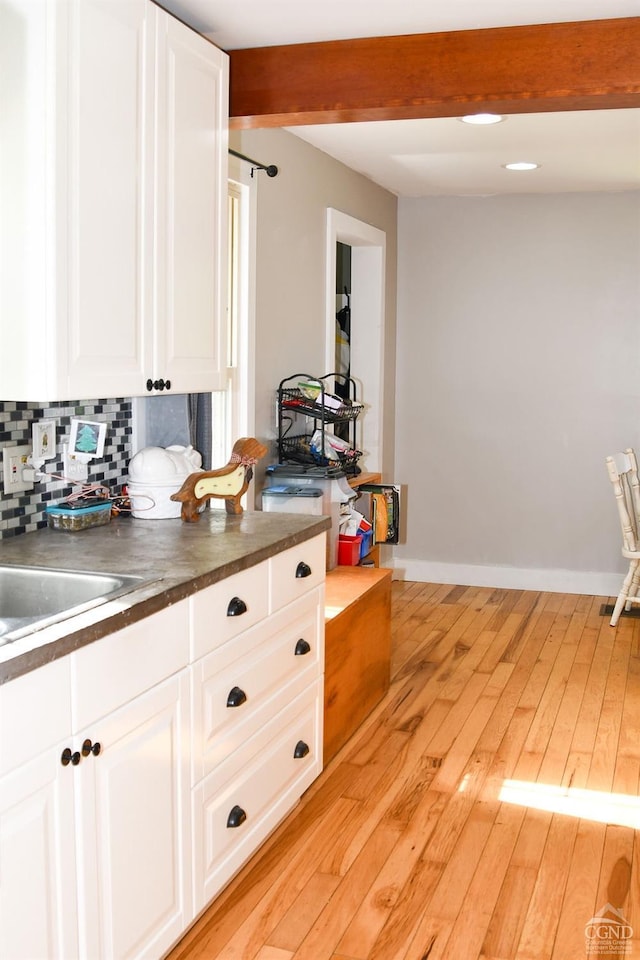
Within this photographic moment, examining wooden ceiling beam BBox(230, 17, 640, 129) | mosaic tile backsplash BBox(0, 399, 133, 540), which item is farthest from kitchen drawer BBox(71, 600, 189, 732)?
wooden ceiling beam BBox(230, 17, 640, 129)

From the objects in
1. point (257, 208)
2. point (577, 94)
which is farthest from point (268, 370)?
point (577, 94)

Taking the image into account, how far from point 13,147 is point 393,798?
2111 millimetres

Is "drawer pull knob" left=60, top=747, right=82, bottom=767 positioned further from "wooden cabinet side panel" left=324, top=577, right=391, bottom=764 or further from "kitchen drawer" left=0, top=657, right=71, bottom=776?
"wooden cabinet side panel" left=324, top=577, right=391, bottom=764

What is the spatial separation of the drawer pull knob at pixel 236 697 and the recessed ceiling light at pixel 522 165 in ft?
10.5

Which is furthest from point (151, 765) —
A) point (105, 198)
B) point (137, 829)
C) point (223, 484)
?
point (105, 198)

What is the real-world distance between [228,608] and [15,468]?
673 millimetres

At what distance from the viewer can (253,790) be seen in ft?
8.46

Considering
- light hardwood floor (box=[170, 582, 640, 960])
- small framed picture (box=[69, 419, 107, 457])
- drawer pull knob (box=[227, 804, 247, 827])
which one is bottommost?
light hardwood floor (box=[170, 582, 640, 960])

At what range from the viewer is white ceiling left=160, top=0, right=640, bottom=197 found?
8.41ft

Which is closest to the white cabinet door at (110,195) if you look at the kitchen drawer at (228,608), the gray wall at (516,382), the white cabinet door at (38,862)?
the kitchen drawer at (228,608)

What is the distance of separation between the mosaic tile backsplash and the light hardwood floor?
1.08 m

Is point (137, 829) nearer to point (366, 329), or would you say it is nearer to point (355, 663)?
point (355, 663)

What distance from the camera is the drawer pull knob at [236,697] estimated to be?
2375mm

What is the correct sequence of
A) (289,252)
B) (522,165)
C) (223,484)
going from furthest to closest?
→ (522,165) → (289,252) → (223,484)
